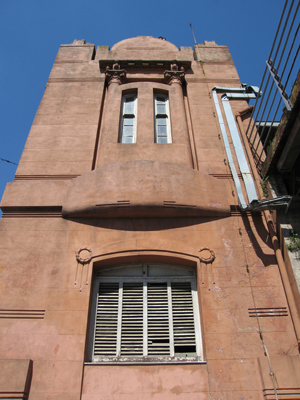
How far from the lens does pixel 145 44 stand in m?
15.8

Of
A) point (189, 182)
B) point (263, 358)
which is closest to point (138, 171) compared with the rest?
point (189, 182)

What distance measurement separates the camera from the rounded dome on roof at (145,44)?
15.5 meters

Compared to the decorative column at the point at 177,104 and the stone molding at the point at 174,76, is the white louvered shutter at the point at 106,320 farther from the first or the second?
the stone molding at the point at 174,76

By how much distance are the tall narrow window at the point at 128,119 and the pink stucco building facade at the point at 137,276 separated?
100mm

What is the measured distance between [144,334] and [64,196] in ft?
13.4

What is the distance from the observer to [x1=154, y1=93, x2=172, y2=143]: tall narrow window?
11852mm

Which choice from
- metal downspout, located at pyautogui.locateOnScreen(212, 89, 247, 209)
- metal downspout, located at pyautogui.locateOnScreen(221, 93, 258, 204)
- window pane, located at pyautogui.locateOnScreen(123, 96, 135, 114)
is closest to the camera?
metal downspout, located at pyautogui.locateOnScreen(212, 89, 247, 209)

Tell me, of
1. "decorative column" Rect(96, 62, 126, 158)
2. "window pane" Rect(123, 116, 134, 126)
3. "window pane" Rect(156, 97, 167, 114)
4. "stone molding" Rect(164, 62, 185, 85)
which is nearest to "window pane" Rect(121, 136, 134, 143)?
"decorative column" Rect(96, 62, 126, 158)

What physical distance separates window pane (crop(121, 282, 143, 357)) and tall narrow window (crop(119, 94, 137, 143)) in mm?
5281

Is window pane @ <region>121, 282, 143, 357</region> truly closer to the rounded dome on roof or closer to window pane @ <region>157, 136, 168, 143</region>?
window pane @ <region>157, 136, 168, 143</region>

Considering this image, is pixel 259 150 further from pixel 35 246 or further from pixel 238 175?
pixel 35 246

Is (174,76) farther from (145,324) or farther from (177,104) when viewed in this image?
(145,324)

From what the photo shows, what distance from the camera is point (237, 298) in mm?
7762

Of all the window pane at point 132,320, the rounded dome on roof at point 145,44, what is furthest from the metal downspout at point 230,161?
the rounded dome on roof at point 145,44
